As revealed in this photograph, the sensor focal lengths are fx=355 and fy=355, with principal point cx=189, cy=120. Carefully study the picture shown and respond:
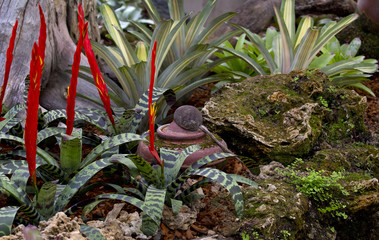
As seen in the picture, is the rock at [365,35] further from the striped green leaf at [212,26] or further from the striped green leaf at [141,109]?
the striped green leaf at [141,109]

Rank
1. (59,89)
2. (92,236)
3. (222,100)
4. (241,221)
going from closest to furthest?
(92,236), (241,221), (222,100), (59,89)

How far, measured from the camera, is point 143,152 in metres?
1.92

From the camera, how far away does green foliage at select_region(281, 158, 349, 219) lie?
1694mm

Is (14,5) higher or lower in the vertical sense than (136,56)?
higher

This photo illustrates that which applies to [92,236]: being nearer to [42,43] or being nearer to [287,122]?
[42,43]

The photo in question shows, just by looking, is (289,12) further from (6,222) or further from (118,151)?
(6,222)

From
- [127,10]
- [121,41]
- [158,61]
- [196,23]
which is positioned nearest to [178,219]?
[158,61]

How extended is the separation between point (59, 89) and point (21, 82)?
0.43 metres

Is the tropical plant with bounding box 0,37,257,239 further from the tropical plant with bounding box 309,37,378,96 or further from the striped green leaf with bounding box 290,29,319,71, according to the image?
the tropical plant with bounding box 309,37,378,96

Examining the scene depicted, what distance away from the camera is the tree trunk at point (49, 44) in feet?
8.46

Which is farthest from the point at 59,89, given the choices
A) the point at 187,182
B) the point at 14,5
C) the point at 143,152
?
the point at 187,182

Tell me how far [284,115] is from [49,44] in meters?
1.95

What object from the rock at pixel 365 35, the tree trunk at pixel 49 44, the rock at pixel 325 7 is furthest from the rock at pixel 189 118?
the rock at pixel 325 7

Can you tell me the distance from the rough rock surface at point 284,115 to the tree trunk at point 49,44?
133 centimetres
